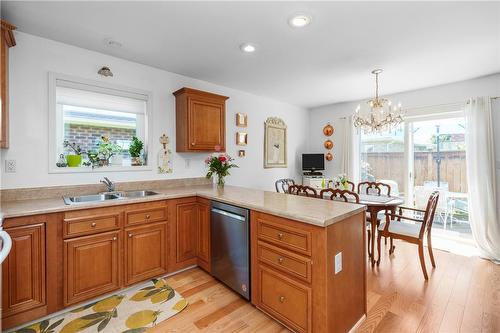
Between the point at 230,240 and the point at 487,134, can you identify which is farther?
the point at 487,134

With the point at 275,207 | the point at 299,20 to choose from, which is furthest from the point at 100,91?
the point at 275,207

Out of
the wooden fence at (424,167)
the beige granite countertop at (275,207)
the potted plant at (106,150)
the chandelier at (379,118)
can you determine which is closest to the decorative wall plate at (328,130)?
the wooden fence at (424,167)

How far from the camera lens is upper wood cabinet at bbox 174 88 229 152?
3.00 m

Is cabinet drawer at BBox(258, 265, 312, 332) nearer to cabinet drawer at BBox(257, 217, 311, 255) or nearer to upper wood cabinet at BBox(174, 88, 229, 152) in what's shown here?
cabinet drawer at BBox(257, 217, 311, 255)

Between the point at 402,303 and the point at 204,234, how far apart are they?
201 centimetres

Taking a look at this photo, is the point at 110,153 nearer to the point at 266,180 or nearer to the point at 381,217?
the point at 266,180

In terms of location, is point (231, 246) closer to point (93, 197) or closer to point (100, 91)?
point (93, 197)

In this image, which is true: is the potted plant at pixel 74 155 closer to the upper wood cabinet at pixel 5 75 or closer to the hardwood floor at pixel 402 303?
the upper wood cabinet at pixel 5 75

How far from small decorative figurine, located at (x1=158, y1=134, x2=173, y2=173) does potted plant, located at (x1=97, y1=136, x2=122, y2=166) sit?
51cm

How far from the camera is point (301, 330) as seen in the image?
5.35 ft

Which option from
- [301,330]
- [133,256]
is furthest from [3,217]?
[301,330]

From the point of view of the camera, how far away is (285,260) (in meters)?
1.71

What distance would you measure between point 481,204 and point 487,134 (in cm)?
97

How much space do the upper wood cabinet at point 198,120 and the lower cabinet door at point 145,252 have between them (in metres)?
1.12
